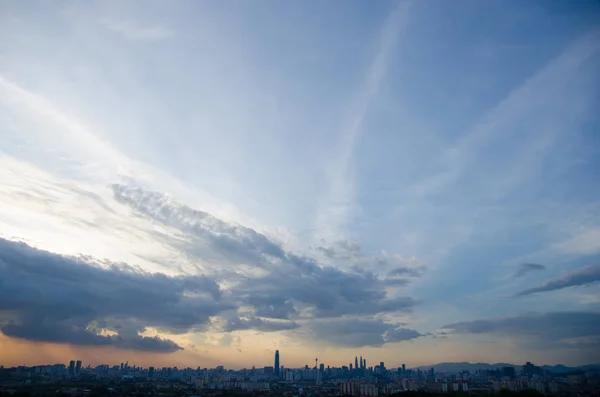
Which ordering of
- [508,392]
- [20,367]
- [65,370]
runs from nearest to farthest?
[508,392] < [20,367] < [65,370]

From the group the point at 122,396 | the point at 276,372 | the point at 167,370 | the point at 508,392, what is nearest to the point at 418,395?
the point at 508,392

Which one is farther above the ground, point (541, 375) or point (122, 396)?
point (541, 375)

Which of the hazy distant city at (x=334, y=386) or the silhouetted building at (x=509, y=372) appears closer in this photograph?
the hazy distant city at (x=334, y=386)

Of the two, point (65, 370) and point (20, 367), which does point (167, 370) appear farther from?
point (20, 367)

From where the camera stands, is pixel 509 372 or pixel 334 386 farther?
pixel 334 386

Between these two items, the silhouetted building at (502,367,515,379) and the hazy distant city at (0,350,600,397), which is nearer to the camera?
the hazy distant city at (0,350,600,397)

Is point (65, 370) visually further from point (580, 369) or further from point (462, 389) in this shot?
point (580, 369)

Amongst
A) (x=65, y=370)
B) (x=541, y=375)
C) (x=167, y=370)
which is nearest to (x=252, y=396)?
(x=541, y=375)

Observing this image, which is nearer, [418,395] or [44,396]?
[44,396]

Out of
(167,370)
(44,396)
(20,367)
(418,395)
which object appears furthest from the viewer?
(167,370)
